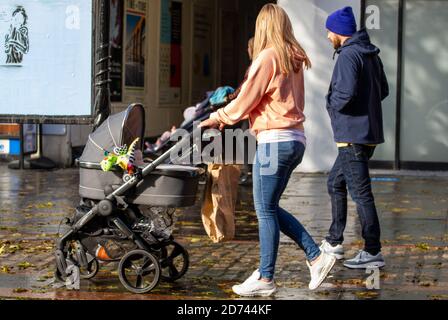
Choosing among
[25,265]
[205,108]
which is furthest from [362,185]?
[205,108]

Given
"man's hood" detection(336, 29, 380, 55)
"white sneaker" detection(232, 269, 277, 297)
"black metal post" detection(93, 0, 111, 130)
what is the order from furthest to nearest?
"black metal post" detection(93, 0, 111, 130), "man's hood" detection(336, 29, 380, 55), "white sneaker" detection(232, 269, 277, 297)

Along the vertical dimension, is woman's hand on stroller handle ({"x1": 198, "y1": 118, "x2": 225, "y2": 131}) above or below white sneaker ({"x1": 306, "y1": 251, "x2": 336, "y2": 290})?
above

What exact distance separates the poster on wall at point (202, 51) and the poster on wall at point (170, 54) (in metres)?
0.84

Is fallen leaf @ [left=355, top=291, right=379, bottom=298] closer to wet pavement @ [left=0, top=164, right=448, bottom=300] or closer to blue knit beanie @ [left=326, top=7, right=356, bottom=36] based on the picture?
wet pavement @ [left=0, top=164, right=448, bottom=300]

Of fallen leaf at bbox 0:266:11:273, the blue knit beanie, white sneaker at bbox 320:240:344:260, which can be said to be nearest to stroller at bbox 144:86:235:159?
the blue knit beanie

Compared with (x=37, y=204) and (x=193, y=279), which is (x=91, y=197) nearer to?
(x=193, y=279)

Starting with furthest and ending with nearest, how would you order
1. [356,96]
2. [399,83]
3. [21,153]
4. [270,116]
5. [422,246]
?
[399,83] < [21,153] < [422,246] < [356,96] < [270,116]

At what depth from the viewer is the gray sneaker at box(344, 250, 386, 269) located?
845 cm

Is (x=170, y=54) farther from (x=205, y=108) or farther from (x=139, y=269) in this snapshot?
(x=139, y=269)

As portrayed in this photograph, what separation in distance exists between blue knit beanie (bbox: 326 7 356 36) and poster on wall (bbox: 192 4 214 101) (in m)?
13.3

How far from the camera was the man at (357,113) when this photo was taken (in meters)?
8.27

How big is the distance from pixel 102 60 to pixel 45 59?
0.98 meters

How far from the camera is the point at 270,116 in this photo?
730 cm
